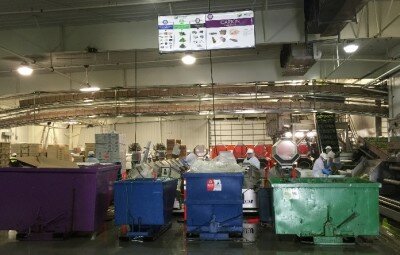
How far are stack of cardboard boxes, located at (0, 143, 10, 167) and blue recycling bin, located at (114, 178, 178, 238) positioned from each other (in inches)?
314

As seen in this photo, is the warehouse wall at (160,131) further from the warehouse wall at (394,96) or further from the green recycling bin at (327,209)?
the green recycling bin at (327,209)

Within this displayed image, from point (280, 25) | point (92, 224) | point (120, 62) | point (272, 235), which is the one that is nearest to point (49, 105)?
point (120, 62)

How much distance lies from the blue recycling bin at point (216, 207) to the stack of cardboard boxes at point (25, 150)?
31.3 ft

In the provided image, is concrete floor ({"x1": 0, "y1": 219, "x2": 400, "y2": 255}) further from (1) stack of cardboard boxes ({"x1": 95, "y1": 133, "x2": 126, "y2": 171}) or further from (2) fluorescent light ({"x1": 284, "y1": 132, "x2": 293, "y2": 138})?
(2) fluorescent light ({"x1": 284, "y1": 132, "x2": 293, "y2": 138})

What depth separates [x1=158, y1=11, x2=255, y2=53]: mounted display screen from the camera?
5.35 meters

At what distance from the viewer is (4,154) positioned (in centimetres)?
1130

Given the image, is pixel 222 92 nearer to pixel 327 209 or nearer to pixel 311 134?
pixel 327 209

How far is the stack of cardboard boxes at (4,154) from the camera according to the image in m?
11.2

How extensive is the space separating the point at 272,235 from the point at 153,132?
47.8ft

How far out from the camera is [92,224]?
504cm

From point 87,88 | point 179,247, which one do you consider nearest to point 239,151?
point 87,88

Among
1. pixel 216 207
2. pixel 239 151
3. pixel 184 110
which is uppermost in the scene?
pixel 184 110

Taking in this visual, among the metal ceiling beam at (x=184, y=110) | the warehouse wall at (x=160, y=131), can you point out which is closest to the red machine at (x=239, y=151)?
the metal ceiling beam at (x=184, y=110)

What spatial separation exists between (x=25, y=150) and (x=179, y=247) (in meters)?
10.5
